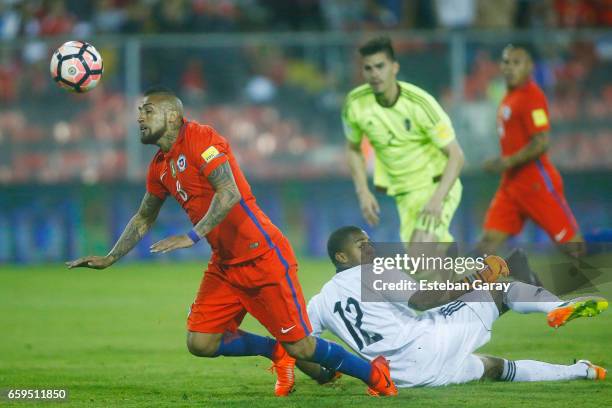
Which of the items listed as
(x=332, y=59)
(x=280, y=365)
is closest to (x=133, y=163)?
(x=332, y=59)

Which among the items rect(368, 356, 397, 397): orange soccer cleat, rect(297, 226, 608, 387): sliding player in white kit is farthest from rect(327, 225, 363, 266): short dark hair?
rect(368, 356, 397, 397): orange soccer cleat

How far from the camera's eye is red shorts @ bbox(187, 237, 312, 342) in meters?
7.27

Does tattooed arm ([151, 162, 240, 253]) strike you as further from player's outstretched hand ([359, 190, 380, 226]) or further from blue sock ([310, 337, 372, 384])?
player's outstretched hand ([359, 190, 380, 226])

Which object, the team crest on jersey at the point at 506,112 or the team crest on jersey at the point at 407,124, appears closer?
the team crest on jersey at the point at 407,124

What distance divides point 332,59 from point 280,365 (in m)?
9.03

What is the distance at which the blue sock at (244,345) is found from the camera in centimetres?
775

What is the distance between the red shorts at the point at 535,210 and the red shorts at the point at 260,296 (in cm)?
427

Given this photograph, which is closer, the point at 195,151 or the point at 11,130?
the point at 195,151

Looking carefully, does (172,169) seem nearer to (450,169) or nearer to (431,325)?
(431,325)

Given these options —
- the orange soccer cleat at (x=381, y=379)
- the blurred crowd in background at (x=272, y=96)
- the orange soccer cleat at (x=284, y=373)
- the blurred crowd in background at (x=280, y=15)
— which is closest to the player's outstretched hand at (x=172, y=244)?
the orange soccer cleat at (x=284, y=373)

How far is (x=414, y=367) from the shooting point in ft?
24.8

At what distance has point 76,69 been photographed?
8.45 m

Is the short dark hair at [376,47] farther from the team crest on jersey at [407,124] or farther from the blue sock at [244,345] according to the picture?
the blue sock at [244,345]

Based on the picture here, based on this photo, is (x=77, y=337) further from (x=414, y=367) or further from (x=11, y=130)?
(x=11, y=130)
